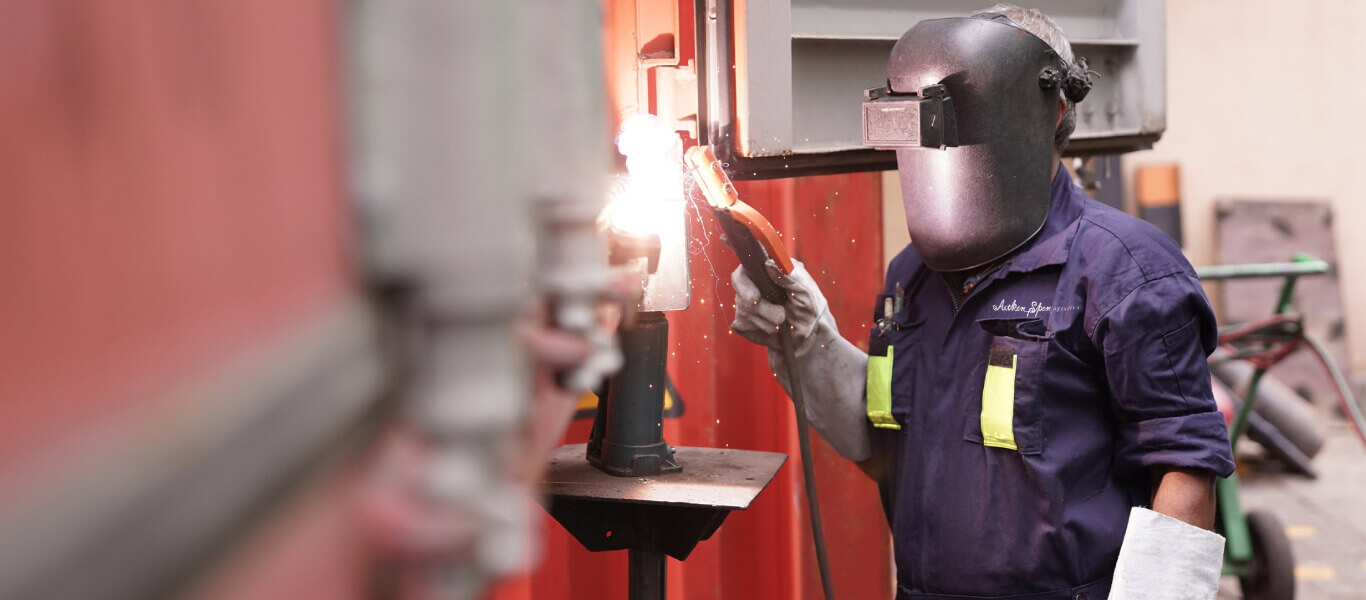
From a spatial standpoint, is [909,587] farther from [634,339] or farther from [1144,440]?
[634,339]

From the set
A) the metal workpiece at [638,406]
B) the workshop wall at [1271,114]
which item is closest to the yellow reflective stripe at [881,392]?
the metal workpiece at [638,406]

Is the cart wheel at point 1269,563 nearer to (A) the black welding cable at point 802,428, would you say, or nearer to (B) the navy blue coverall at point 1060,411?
(B) the navy blue coverall at point 1060,411

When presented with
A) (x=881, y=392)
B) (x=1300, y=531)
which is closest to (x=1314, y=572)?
(x=1300, y=531)

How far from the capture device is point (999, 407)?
1.63m

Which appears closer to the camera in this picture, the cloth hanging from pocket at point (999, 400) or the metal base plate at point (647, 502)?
the metal base plate at point (647, 502)

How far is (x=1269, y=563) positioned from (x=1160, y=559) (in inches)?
92.1

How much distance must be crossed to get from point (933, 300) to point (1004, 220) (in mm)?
215

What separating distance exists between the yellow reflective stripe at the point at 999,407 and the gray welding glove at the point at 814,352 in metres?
0.29

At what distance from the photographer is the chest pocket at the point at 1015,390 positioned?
5.28 feet

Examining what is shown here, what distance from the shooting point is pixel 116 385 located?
1.19ft

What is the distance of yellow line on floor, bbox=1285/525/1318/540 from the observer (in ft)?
14.8

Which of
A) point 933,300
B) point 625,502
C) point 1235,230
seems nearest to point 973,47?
point 933,300

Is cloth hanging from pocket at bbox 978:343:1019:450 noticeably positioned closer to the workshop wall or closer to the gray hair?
the gray hair

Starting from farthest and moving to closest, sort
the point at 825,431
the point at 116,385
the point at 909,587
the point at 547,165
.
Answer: the point at 825,431 → the point at 909,587 → the point at 547,165 → the point at 116,385
